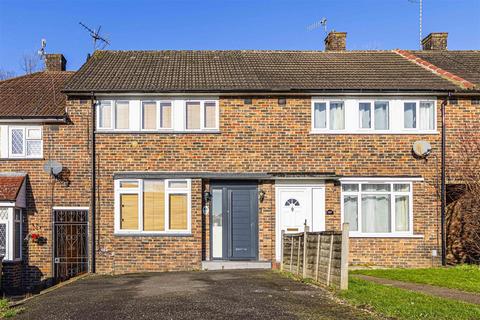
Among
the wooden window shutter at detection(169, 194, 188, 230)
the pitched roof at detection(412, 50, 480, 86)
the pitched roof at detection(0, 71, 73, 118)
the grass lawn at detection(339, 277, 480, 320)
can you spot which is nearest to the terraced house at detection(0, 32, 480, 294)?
the wooden window shutter at detection(169, 194, 188, 230)

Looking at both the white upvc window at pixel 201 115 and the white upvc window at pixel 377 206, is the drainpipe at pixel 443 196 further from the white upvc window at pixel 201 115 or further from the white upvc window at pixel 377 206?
the white upvc window at pixel 201 115

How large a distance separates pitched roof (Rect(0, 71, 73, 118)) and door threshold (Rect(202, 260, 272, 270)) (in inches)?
249

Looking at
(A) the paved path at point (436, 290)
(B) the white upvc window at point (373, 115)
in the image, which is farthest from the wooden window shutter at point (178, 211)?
(A) the paved path at point (436, 290)

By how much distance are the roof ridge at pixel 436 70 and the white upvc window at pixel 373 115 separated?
1.17m

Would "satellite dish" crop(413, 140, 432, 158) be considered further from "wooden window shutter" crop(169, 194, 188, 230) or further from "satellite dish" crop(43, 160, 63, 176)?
"satellite dish" crop(43, 160, 63, 176)

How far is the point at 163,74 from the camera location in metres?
21.3

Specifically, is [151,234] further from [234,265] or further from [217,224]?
[234,265]

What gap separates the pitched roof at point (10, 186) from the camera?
61.0 ft

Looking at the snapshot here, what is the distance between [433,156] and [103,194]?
1008cm

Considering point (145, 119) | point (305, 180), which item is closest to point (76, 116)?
point (145, 119)

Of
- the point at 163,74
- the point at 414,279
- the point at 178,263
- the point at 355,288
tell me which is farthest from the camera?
the point at 163,74

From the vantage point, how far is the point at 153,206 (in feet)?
63.9

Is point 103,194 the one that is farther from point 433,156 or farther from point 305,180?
point 433,156

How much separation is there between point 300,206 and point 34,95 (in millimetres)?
9724
